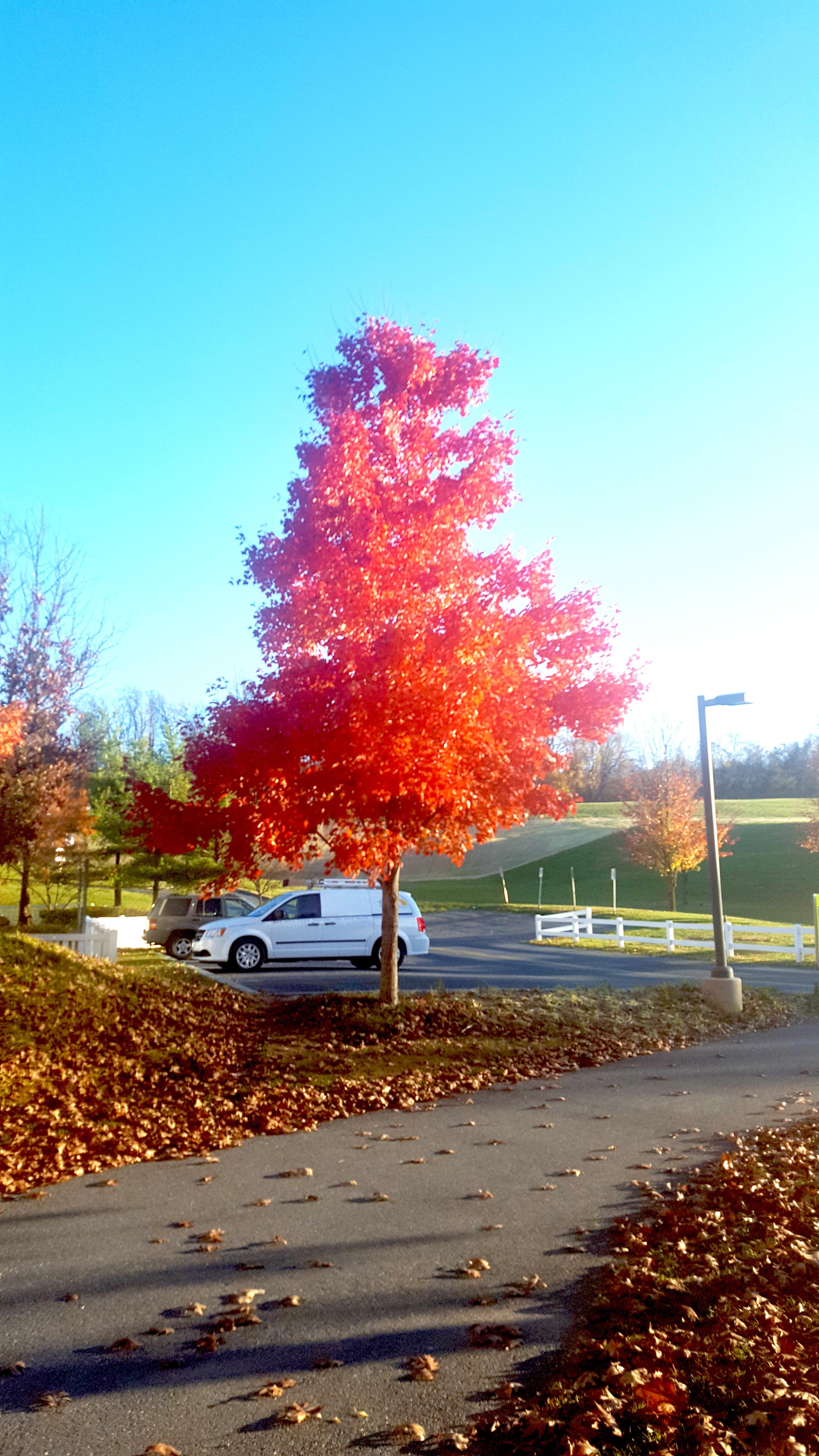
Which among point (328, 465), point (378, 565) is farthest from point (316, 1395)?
point (328, 465)

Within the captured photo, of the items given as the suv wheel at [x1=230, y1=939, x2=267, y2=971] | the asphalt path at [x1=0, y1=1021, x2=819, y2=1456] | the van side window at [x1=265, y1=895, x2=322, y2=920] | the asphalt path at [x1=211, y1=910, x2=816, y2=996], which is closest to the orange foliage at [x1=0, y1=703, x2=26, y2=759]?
the suv wheel at [x1=230, y1=939, x2=267, y2=971]

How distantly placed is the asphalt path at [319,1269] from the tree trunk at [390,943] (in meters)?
4.47

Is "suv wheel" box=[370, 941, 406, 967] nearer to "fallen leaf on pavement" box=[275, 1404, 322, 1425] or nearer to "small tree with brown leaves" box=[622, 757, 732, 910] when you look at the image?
"fallen leaf on pavement" box=[275, 1404, 322, 1425]

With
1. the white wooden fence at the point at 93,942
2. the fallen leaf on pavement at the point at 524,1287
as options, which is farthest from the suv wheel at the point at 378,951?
the fallen leaf on pavement at the point at 524,1287

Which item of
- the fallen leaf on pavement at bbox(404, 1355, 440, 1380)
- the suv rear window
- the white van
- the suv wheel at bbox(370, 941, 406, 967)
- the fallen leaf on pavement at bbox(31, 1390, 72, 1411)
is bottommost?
the fallen leaf on pavement at bbox(404, 1355, 440, 1380)

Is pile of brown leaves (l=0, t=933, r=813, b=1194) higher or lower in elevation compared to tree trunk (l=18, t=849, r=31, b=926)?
lower

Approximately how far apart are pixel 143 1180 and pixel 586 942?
25189 mm

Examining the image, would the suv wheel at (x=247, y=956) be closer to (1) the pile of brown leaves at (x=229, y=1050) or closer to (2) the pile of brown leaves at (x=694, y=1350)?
(1) the pile of brown leaves at (x=229, y=1050)

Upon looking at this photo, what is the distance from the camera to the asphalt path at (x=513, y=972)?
1927cm

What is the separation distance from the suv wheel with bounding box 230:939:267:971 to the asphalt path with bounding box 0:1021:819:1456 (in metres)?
13.0

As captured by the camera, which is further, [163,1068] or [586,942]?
[586,942]

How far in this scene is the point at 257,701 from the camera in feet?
41.2

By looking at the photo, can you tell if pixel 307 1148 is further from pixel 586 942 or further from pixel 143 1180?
pixel 586 942

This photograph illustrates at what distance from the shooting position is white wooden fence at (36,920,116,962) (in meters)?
19.9
